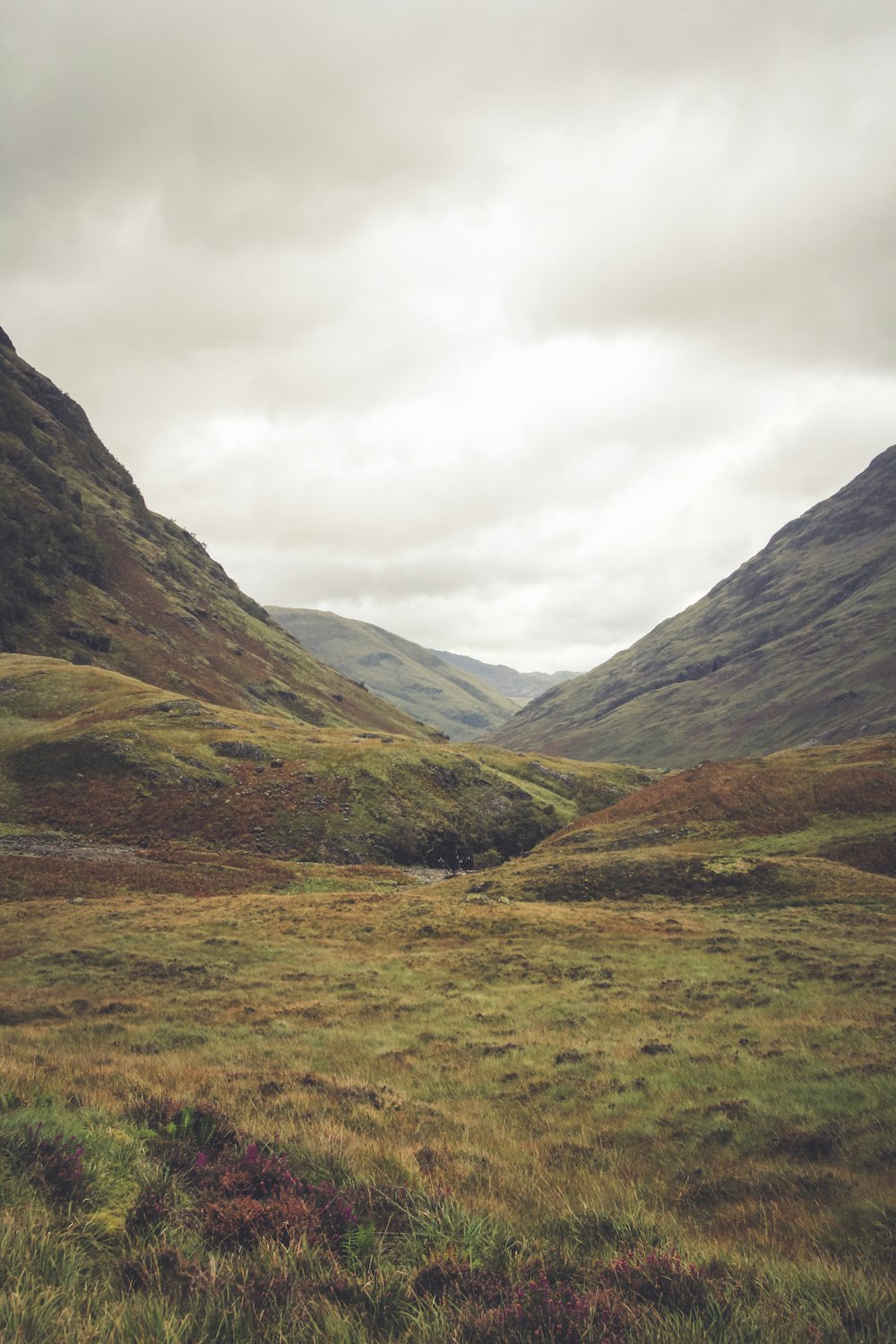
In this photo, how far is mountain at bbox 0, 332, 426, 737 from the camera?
123 metres

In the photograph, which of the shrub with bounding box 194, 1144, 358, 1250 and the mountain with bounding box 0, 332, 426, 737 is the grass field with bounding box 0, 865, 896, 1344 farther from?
the mountain with bounding box 0, 332, 426, 737

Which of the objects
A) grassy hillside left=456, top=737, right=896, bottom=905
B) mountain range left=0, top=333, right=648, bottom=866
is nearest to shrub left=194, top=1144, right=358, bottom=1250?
grassy hillside left=456, top=737, right=896, bottom=905

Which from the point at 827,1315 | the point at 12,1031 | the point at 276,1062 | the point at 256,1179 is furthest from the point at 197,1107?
the point at 12,1031

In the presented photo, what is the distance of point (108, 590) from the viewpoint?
5684 inches

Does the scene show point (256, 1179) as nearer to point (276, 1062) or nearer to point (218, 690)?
point (276, 1062)

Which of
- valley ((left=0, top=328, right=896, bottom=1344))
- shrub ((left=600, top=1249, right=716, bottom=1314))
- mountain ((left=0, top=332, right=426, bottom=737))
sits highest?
mountain ((left=0, top=332, right=426, bottom=737))

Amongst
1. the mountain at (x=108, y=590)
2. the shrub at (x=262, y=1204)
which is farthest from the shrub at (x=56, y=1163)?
the mountain at (x=108, y=590)

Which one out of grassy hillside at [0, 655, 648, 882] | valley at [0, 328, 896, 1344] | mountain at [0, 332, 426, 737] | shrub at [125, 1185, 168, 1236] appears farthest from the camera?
mountain at [0, 332, 426, 737]

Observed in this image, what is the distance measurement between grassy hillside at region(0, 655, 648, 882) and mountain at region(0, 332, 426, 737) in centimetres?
4007

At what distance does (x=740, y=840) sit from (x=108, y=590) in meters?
144

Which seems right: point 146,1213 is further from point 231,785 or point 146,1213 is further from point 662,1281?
point 231,785

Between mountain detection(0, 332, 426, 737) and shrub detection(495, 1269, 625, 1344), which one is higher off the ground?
mountain detection(0, 332, 426, 737)

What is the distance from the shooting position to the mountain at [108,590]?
12288 centimetres

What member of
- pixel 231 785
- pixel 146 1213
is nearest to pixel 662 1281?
pixel 146 1213
